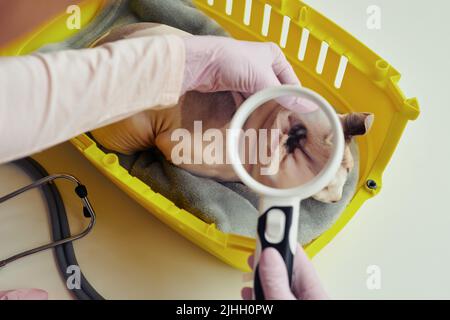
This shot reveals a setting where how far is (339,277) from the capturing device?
0.90 m

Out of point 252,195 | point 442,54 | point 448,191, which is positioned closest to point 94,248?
point 252,195

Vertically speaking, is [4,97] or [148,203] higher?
[4,97]

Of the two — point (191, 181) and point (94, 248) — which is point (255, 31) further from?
point (94, 248)

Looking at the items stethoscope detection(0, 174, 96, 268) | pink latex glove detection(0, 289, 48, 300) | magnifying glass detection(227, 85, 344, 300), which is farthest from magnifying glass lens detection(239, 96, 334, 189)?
pink latex glove detection(0, 289, 48, 300)

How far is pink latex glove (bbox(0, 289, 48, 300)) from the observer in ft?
2.77

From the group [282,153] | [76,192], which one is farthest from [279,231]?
[76,192]

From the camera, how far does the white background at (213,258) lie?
89 cm

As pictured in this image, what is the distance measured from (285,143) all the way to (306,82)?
27cm

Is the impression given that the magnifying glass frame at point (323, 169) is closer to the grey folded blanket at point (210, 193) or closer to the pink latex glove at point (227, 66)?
the pink latex glove at point (227, 66)

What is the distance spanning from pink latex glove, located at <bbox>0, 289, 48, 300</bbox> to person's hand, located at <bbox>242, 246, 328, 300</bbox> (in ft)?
1.43

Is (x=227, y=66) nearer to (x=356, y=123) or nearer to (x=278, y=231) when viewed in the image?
(x=356, y=123)

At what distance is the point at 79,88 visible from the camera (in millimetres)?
627

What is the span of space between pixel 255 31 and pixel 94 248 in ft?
1.87

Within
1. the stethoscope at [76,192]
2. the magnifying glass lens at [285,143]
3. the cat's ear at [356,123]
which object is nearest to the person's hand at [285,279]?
the magnifying glass lens at [285,143]
